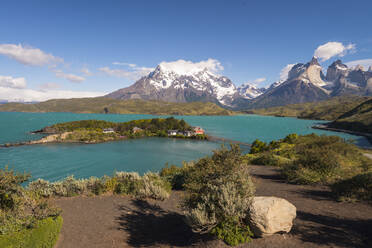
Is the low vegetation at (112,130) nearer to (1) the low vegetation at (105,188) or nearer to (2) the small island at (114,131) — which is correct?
(2) the small island at (114,131)

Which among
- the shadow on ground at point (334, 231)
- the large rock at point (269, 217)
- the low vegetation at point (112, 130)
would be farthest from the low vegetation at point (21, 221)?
the low vegetation at point (112, 130)

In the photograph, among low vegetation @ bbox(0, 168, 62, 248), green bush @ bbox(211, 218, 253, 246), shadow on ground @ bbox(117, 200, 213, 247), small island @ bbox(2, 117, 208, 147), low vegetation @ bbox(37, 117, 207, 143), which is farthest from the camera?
low vegetation @ bbox(37, 117, 207, 143)

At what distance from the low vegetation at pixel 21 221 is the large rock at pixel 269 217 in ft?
29.5

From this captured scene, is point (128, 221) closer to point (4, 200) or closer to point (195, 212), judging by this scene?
point (195, 212)

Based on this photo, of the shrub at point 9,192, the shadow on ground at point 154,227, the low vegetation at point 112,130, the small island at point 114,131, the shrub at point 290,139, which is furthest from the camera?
the low vegetation at point 112,130

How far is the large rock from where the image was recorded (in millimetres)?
7516

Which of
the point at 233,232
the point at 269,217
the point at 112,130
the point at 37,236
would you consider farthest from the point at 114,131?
the point at 269,217

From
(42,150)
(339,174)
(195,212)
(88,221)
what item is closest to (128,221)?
(88,221)

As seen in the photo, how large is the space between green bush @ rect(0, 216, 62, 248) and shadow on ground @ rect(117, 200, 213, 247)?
3137 millimetres

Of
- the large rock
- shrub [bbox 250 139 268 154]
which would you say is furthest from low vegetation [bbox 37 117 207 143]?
the large rock

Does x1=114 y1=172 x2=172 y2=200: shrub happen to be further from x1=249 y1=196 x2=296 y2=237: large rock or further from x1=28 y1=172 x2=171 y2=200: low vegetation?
x1=249 y1=196 x2=296 y2=237: large rock

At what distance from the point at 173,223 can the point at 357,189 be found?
11267 millimetres

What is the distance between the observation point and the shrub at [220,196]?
7.49 meters

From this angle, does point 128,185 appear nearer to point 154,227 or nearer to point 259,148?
point 154,227
